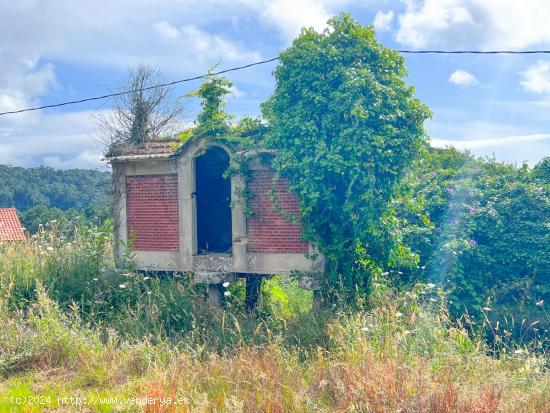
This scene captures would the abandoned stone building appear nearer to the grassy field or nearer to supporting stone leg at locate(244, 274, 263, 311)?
supporting stone leg at locate(244, 274, 263, 311)

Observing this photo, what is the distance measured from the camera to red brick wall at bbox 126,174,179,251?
38.0 ft

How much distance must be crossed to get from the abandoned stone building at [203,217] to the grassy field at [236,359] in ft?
2.73

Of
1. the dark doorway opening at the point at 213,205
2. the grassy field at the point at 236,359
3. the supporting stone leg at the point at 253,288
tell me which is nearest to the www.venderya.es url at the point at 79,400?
the grassy field at the point at 236,359

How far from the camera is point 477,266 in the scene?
1410 centimetres

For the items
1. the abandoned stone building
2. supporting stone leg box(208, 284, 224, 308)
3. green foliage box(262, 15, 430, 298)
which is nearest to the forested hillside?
the abandoned stone building

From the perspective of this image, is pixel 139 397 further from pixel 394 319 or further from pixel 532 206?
pixel 532 206

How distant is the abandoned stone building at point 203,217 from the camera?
10.4 metres

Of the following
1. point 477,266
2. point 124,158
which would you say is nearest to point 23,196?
point 124,158

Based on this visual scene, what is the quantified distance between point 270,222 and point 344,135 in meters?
2.47

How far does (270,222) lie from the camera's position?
1054cm

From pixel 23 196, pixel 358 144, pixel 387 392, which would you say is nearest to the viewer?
pixel 387 392

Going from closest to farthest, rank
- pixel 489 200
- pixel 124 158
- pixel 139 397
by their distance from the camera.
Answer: pixel 139 397, pixel 124 158, pixel 489 200

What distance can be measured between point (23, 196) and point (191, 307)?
5041cm

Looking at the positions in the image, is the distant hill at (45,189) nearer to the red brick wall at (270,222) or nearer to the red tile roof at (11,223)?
the red tile roof at (11,223)
